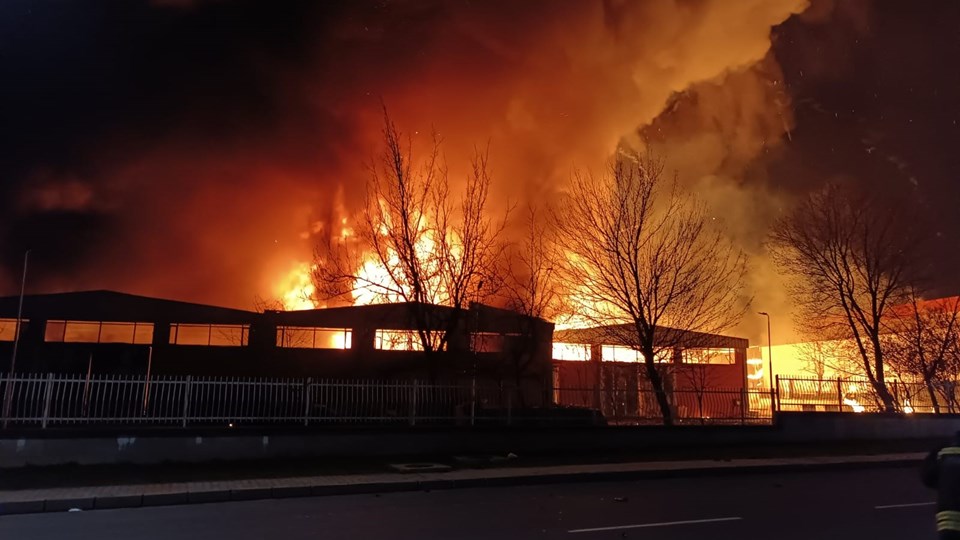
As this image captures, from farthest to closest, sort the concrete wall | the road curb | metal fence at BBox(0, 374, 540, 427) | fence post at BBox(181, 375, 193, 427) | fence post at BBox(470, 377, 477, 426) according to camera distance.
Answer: fence post at BBox(470, 377, 477, 426) → fence post at BBox(181, 375, 193, 427) → metal fence at BBox(0, 374, 540, 427) → the concrete wall → the road curb

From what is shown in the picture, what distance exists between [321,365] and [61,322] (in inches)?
574

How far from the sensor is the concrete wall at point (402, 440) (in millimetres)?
11289

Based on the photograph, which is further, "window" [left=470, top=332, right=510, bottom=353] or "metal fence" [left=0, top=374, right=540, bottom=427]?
"window" [left=470, top=332, right=510, bottom=353]

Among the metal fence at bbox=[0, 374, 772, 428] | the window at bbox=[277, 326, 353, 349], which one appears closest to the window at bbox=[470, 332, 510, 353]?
the metal fence at bbox=[0, 374, 772, 428]

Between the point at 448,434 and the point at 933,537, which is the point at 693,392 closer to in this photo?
the point at 448,434

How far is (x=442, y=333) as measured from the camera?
18703mm

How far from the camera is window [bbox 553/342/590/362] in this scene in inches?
1024

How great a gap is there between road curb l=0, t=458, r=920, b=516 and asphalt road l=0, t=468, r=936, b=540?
0.30 metres

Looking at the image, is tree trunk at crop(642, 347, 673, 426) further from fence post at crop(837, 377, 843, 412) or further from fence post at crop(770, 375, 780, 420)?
fence post at crop(837, 377, 843, 412)

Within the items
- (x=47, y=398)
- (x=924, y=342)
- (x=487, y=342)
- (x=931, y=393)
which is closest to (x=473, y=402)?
(x=487, y=342)

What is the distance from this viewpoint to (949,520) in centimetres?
371

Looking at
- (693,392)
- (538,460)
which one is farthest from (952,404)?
(538,460)

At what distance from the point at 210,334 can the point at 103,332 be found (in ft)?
18.4

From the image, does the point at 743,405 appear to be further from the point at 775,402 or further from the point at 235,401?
the point at 235,401
